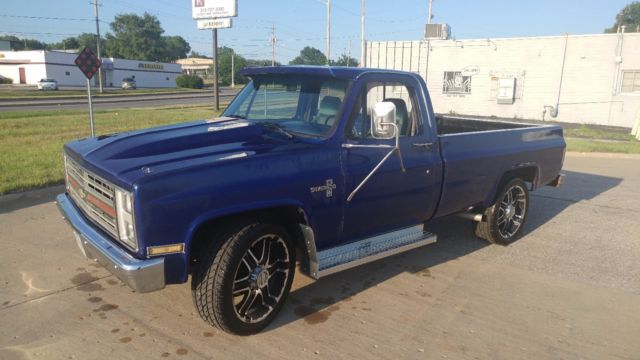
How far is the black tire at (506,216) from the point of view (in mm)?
5699

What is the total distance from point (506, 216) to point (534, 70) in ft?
72.6

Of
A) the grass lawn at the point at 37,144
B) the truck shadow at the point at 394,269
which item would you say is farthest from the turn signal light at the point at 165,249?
the grass lawn at the point at 37,144

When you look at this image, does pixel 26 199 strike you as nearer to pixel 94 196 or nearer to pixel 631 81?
pixel 94 196

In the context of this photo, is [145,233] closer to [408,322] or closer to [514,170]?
[408,322]

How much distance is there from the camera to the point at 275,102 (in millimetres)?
4617

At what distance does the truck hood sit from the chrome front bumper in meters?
0.47

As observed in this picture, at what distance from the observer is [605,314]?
4.20 metres

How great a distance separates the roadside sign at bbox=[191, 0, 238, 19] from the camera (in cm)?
2466

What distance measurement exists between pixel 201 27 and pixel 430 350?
25.3 m

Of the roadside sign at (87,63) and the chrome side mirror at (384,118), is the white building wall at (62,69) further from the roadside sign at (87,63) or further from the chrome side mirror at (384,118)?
the chrome side mirror at (384,118)

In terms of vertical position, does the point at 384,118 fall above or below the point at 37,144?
above

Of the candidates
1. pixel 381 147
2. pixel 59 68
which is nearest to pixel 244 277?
pixel 381 147

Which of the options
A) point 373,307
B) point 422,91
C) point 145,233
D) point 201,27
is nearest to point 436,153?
point 422,91

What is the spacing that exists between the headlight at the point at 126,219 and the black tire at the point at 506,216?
158 inches
